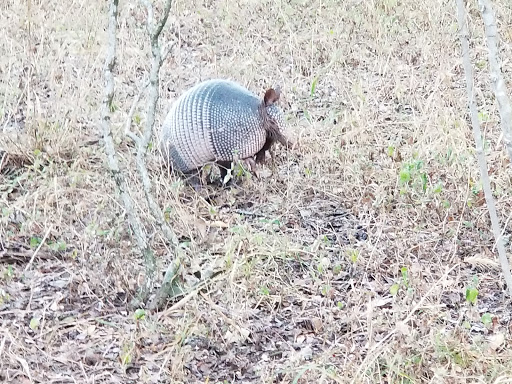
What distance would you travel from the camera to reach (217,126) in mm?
4203

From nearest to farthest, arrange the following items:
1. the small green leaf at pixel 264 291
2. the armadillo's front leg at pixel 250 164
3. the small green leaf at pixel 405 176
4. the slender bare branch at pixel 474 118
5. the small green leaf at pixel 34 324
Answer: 1. the slender bare branch at pixel 474 118
2. the small green leaf at pixel 34 324
3. the small green leaf at pixel 264 291
4. the small green leaf at pixel 405 176
5. the armadillo's front leg at pixel 250 164

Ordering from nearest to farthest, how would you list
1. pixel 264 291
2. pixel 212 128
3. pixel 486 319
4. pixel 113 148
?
pixel 486 319 → pixel 113 148 → pixel 264 291 → pixel 212 128

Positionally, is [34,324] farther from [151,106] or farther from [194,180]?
[194,180]

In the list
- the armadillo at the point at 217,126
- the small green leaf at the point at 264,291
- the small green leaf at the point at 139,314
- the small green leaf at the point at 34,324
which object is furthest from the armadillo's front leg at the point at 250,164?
the small green leaf at the point at 34,324

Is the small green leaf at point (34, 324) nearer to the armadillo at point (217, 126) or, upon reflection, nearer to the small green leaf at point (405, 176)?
the armadillo at point (217, 126)

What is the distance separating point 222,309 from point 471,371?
1022mm

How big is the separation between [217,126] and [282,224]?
76 centimetres

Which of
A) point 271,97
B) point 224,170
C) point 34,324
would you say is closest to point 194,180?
point 224,170

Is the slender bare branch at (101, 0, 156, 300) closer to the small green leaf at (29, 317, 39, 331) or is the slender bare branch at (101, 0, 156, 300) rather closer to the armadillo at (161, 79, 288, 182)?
the small green leaf at (29, 317, 39, 331)

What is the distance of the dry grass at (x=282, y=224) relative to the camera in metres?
2.73

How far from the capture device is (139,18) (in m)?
6.79

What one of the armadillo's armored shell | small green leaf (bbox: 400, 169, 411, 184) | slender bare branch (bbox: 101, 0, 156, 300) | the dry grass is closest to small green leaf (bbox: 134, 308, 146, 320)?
the dry grass

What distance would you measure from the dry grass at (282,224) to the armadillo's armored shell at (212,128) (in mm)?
207

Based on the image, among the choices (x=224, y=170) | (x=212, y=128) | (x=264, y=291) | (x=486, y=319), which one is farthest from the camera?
(x=224, y=170)
